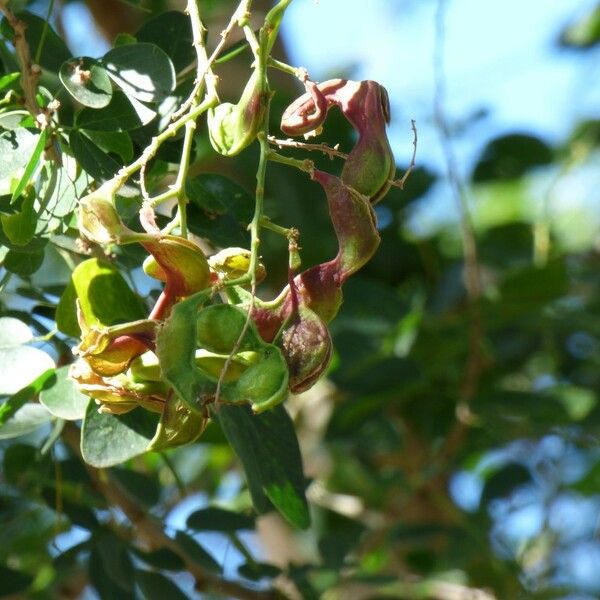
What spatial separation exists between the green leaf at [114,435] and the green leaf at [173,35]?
25cm

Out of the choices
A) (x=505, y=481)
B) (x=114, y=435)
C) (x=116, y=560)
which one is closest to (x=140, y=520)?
(x=116, y=560)

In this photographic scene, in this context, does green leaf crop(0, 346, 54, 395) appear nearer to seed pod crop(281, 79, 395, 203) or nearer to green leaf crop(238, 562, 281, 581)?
A: seed pod crop(281, 79, 395, 203)

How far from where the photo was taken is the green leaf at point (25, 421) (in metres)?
0.83

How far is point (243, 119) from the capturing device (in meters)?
0.62

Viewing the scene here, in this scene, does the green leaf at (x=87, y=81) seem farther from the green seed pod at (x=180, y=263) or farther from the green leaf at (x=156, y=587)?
the green leaf at (x=156, y=587)

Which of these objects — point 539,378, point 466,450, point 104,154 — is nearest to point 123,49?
point 104,154

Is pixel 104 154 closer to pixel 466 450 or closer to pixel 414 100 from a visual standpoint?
pixel 466 450

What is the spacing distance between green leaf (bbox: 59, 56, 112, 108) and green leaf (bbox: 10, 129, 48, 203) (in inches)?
1.4

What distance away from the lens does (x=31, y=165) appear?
0.69 meters

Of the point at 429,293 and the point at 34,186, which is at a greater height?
the point at 34,186

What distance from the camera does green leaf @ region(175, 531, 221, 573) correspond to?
102 centimetres

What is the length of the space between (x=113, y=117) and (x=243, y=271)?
0.16 meters

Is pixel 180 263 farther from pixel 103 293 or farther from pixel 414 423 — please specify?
pixel 414 423

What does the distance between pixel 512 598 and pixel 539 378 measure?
1.27 ft
